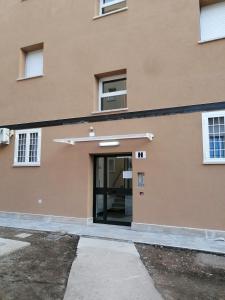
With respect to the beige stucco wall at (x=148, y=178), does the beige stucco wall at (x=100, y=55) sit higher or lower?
higher

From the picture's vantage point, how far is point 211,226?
282 inches

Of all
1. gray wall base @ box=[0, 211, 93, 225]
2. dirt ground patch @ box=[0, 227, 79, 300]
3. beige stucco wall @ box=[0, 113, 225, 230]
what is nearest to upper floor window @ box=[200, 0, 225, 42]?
beige stucco wall @ box=[0, 113, 225, 230]

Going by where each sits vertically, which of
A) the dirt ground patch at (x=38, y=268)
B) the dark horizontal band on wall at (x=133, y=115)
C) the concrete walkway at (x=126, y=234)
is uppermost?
the dark horizontal band on wall at (x=133, y=115)

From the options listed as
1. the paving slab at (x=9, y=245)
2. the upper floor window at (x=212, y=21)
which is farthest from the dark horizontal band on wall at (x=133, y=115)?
the paving slab at (x=9, y=245)

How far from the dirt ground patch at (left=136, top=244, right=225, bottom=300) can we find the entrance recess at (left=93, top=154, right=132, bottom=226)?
2185 millimetres

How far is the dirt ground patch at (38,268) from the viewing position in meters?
4.12

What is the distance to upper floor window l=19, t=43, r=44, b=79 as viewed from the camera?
1077 cm

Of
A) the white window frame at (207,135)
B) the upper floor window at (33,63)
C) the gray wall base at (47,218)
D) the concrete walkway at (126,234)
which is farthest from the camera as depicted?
the upper floor window at (33,63)

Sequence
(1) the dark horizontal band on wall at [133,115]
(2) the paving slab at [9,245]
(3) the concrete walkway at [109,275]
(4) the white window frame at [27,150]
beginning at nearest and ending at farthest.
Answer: (3) the concrete walkway at [109,275], (2) the paving slab at [9,245], (1) the dark horizontal band on wall at [133,115], (4) the white window frame at [27,150]

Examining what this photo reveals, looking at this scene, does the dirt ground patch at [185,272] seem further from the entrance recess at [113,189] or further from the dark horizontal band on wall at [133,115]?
the dark horizontal band on wall at [133,115]

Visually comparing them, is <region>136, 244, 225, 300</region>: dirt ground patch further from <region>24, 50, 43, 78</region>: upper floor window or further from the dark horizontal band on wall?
<region>24, 50, 43, 78</region>: upper floor window

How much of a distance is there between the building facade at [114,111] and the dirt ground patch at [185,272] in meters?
1.50

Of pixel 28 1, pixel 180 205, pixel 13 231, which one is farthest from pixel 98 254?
pixel 28 1

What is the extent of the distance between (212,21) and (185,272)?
23.0ft
